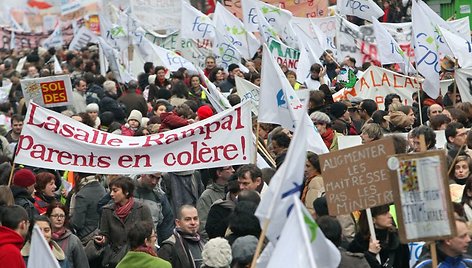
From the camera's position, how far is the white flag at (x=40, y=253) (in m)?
7.88

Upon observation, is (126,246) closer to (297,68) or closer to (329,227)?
(329,227)

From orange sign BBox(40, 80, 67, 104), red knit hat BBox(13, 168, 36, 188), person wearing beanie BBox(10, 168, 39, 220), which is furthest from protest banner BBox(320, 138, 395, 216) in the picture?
orange sign BBox(40, 80, 67, 104)

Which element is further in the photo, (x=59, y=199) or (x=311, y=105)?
(x=311, y=105)

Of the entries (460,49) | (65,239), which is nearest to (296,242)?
(65,239)

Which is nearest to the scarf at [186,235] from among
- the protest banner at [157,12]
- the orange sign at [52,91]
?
the orange sign at [52,91]

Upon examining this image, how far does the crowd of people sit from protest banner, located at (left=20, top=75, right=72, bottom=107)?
54 centimetres

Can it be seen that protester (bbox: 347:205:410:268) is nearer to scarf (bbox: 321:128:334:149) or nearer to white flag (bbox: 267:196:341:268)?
white flag (bbox: 267:196:341:268)

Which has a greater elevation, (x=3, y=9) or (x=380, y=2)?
(x=380, y=2)

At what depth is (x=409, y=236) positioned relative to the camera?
320 inches

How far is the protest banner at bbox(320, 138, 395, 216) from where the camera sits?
8781mm

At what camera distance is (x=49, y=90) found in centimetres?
1794

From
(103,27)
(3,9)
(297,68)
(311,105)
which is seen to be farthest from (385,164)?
(3,9)

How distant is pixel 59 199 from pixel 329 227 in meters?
5.10

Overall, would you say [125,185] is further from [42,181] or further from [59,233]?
[42,181]
